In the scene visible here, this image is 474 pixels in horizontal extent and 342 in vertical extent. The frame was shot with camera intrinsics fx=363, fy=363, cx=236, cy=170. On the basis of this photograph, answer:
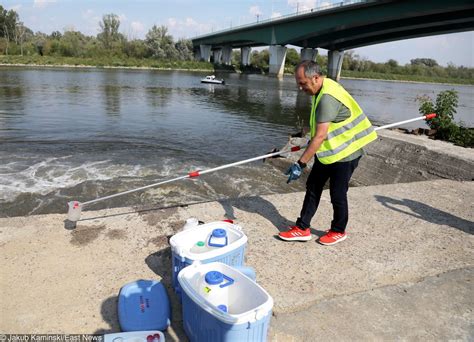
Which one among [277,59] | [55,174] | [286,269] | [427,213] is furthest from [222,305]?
[277,59]

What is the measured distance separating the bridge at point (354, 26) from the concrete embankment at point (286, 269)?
2675 centimetres

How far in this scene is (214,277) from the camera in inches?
92.5

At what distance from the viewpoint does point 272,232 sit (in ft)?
12.9

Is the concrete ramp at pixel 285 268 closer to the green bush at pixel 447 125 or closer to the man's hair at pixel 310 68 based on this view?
the man's hair at pixel 310 68

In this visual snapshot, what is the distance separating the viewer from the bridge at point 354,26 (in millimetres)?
28344

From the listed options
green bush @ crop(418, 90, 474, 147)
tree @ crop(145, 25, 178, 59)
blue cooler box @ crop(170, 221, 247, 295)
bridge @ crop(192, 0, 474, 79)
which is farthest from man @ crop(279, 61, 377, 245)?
tree @ crop(145, 25, 178, 59)

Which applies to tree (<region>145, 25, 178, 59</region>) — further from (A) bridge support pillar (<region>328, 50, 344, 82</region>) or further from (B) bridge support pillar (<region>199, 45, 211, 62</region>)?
(A) bridge support pillar (<region>328, 50, 344, 82</region>)

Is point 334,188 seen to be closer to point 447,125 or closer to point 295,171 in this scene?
point 295,171

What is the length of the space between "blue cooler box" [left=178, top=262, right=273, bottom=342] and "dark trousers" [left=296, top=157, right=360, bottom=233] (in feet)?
5.17

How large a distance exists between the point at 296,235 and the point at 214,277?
1.59 meters

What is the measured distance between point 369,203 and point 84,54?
75.8 m

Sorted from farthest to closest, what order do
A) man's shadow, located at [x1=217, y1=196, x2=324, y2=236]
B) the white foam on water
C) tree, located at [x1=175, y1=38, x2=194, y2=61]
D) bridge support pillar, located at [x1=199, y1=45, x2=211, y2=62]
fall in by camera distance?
bridge support pillar, located at [x1=199, y1=45, x2=211, y2=62] < tree, located at [x1=175, y1=38, x2=194, y2=61] < the white foam on water < man's shadow, located at [x1=217, y1=196, x2=324, y2=236]

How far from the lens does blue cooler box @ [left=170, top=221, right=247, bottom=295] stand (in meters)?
2.70

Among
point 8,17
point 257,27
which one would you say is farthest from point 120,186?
point 8,17
